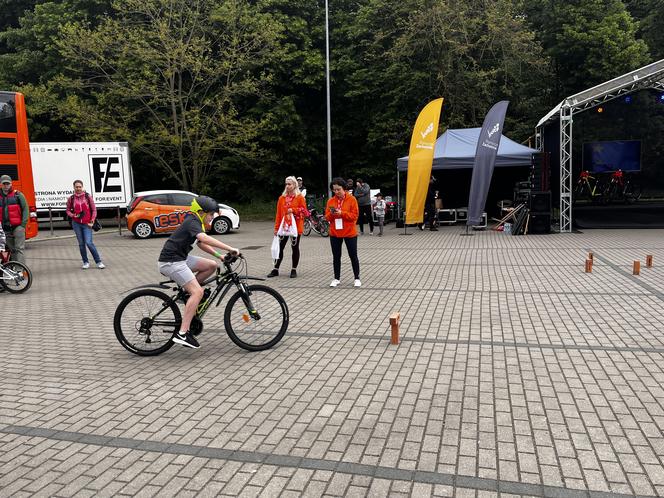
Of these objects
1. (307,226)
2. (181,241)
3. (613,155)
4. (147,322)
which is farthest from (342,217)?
(613,155)

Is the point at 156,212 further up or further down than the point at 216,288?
further up

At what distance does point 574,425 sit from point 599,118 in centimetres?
2431

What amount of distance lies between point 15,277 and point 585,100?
15.5 metres

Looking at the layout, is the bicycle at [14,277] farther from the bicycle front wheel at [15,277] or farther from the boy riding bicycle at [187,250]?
the boy riding bicycle at [187,250]

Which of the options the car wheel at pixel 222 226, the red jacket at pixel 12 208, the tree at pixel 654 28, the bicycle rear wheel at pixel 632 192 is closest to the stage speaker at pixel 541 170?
the car wheel at pixel 222 226

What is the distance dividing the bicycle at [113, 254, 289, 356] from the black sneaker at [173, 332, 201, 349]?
11 centimetres

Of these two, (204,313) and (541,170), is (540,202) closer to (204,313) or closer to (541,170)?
(541,170)

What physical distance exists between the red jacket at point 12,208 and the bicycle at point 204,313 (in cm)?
560

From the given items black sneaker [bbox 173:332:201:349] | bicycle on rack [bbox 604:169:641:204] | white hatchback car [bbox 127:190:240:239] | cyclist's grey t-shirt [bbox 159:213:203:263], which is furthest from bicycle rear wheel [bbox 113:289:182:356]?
bicycle on rack [bbox 604:169:641:204]

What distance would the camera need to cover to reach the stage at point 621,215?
19.0 metres

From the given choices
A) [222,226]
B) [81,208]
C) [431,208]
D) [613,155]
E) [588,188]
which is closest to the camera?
[81,208]

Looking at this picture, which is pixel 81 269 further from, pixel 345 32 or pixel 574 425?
pixel 345 32

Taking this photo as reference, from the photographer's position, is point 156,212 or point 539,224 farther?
point 156,212

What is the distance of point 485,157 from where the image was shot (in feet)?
57.6
